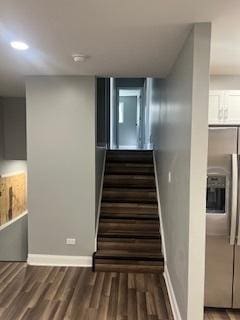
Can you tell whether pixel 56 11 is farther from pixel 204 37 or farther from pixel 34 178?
pixel 34 178

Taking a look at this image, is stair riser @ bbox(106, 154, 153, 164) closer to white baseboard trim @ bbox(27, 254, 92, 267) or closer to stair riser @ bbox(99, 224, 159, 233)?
stair riser @ bbox(99, 224, 159, 233)

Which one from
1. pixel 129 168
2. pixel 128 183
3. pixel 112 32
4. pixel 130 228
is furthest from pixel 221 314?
pixel 129 168

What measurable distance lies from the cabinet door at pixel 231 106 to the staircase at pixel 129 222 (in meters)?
2.02

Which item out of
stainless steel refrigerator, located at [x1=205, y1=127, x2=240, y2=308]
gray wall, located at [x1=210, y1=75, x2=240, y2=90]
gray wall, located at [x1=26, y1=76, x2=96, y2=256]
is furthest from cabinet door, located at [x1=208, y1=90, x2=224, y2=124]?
gray wall, located at [x1=26, y1=76, x2=96, y2=256]

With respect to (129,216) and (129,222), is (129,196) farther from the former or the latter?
(129,222)

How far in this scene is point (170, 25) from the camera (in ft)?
7.29

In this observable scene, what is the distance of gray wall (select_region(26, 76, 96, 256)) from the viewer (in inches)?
159

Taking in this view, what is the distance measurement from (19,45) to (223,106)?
83.0 inches

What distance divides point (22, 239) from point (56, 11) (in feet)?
19.3

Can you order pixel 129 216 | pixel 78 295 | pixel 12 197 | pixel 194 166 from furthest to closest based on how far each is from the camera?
pixel 12 197 < pixel 129 216 < pixel 78 295 < pixel 194 166

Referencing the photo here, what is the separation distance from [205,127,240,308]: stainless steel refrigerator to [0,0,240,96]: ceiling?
89cm

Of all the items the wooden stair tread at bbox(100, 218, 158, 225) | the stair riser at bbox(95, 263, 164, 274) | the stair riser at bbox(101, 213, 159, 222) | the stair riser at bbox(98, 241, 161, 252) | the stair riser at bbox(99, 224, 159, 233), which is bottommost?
the stair riser at bbox(95, 263, 164, 274)

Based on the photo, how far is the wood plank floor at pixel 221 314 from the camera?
2.93m

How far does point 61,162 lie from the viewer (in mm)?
4070
